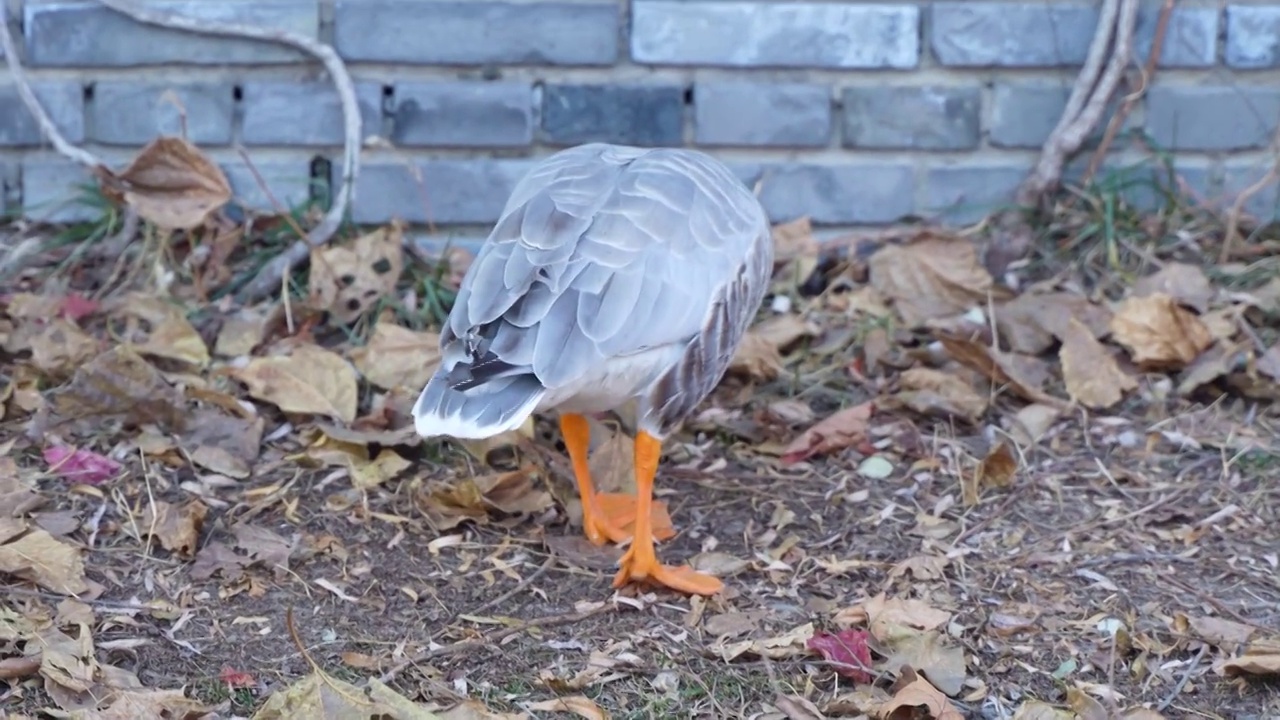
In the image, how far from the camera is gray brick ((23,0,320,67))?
14.6ft

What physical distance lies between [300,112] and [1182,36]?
9.47 ft

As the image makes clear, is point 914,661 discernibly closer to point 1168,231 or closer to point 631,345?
point 631,345

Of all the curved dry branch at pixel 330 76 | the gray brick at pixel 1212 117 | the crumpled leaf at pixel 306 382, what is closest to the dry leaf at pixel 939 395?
the gray brick at pixel 1212 117

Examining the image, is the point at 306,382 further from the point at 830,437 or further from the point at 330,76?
the point at 830,437

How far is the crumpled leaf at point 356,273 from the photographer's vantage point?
4324 mm

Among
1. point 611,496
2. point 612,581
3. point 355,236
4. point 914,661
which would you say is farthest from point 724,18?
point 914,661

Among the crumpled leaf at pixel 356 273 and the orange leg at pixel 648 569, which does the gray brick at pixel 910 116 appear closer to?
the crumpled leaf at pixel 356 273

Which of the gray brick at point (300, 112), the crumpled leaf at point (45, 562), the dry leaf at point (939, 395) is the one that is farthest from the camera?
the gray brick at point (300, 112)

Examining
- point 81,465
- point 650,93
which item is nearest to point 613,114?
point 650,93

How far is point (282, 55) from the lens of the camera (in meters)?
4.52

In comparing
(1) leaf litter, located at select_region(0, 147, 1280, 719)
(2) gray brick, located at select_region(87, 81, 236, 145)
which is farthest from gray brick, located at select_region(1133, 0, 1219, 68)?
(2) gray brick, located at select_region(87, 81, 236, 145)

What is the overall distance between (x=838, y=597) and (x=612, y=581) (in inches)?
20.1

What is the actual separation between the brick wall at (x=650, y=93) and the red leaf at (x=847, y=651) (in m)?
2.14

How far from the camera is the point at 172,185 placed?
4.42 meters
